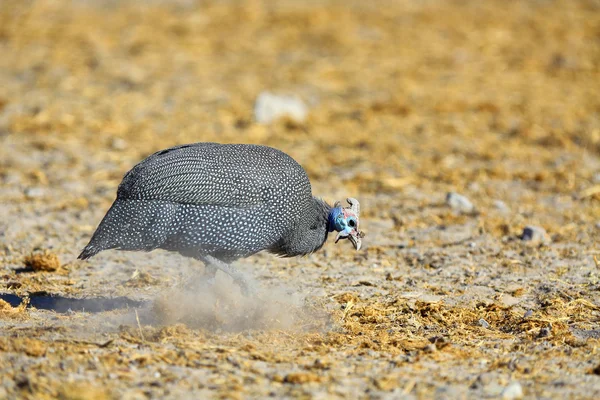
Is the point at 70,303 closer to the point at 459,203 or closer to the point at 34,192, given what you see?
the point at 34,192

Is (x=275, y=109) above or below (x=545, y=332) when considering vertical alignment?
above

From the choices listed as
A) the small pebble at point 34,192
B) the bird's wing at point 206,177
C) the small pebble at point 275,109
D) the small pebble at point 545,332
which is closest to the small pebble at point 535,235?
the small pebble at point 545,332

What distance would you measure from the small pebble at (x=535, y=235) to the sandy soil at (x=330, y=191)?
0.05 m

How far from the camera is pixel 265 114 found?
9.40 m

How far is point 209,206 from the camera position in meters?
4.95

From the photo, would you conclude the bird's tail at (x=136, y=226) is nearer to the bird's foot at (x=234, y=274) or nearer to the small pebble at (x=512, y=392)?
the bird's foot at (x=234, y=274)

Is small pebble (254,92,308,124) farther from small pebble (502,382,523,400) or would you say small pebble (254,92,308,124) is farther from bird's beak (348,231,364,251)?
small pebble (502,382,523,400)

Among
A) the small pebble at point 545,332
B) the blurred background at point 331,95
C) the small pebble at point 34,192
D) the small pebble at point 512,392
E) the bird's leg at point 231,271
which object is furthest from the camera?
the blurred background at point 331,95

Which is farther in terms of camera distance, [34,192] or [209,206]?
[34,192]

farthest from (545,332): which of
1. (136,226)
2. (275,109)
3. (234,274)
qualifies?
(275,109)

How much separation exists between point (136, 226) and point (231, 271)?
0.61m

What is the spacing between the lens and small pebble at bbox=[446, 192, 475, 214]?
288 inches

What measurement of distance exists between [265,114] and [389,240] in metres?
3.09

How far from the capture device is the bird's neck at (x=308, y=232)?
17.0ft
